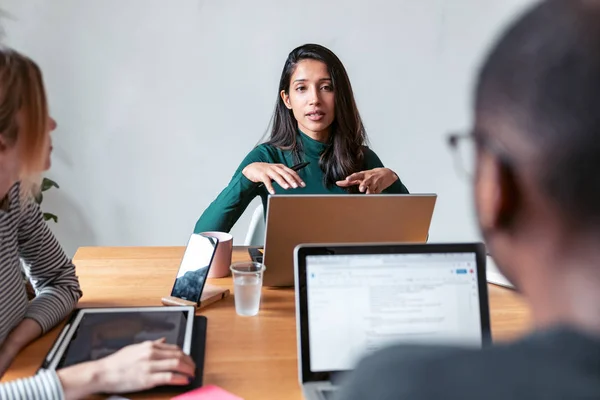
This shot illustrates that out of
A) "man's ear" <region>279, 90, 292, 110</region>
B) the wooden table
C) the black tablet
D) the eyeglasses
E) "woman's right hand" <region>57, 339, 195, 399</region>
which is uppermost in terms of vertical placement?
the eyeglasses

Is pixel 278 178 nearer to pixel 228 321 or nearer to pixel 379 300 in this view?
pixel 228 321

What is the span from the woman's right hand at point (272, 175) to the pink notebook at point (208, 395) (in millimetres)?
748

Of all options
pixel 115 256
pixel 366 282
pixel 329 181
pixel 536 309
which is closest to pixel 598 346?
pixel 536 309

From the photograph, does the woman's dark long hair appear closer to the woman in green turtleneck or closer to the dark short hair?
the woman in green turtleneck

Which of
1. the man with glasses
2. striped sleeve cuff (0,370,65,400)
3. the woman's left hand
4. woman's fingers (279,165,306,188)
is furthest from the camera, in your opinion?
Answer: the woman's left hand

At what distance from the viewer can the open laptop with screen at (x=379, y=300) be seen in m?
0.91

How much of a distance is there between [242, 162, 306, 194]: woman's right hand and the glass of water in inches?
15.3

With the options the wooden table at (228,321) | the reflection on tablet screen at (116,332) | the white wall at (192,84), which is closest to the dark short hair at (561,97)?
the wooden table at (228,321)

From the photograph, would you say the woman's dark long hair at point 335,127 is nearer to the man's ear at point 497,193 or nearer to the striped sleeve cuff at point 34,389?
the striped sleeve cuff at point 34,389

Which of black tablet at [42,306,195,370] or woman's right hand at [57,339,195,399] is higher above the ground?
woman's right hand at [57,339,195,399]

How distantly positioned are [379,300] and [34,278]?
0.81m

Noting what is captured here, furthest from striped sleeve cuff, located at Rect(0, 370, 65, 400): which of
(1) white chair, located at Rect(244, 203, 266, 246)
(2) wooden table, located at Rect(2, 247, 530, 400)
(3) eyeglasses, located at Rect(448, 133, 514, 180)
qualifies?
(1) white chair, located at Rect(244, 203, 266, 246)

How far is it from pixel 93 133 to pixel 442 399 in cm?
261

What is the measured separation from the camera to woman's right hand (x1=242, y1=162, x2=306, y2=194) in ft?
5.29
